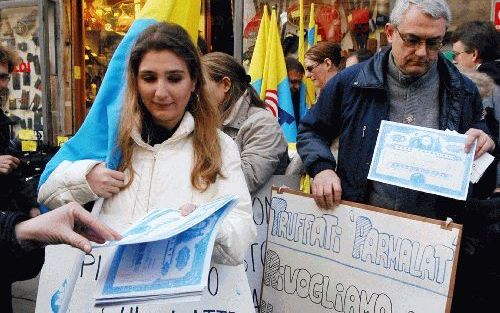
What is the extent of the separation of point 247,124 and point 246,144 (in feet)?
0.39

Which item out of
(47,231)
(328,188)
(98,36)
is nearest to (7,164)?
(328,188)

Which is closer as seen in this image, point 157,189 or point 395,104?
point 157,189

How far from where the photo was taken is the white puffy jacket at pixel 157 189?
2.03 metres

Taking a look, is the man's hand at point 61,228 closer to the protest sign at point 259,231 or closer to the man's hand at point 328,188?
the man's hand at point 328,188

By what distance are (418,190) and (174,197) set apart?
1081 mm

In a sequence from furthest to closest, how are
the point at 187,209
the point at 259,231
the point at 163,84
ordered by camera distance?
the point at 259,231 → the point at 163,84 → the point at 187,209

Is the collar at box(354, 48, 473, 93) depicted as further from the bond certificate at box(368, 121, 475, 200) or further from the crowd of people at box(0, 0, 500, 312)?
the bond certificate at box(368, 121, 475, 200)

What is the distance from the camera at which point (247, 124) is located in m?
3.34

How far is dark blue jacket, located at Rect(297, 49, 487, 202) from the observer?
2621 millimetres

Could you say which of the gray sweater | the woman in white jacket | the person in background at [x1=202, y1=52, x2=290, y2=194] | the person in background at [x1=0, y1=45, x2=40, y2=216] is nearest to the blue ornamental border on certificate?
the woman in white jacket

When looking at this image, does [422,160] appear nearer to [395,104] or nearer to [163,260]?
[395,104]

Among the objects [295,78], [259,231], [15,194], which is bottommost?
[259,231]

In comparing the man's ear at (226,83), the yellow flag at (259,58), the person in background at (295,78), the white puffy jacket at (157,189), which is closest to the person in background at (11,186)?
the white puffy jacket at (157,189)

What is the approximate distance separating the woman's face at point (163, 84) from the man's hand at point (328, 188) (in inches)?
33.0
